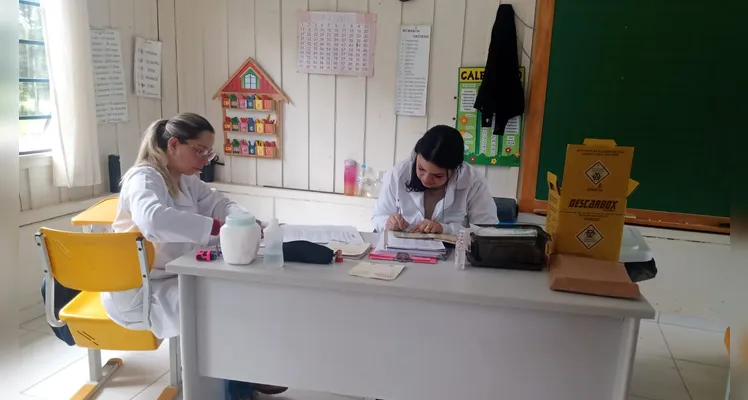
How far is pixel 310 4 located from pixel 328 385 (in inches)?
96.8

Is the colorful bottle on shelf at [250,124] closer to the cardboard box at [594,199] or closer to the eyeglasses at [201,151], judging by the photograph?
the eyeglasses at [201,151]

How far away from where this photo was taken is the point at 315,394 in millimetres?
2268

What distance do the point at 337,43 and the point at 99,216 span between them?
1737 mm

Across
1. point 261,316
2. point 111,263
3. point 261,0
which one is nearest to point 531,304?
point 261,316

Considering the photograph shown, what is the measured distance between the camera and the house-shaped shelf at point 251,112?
11.1 feet

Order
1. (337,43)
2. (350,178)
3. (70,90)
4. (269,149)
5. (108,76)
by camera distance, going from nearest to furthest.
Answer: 1. (70,90)
2. (108,76)
3. (337,43)
4. (350,178)
5. (269,149)

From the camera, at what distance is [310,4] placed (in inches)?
127

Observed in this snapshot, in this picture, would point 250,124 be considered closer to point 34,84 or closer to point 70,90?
point 70,90

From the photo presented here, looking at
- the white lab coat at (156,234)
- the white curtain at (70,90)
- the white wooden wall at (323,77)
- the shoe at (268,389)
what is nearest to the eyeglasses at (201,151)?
the white lab coat at (156,234)

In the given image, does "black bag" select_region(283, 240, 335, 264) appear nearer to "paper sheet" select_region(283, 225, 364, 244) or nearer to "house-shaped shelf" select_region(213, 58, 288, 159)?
"paper sheet" select_region(283, 225, 364, 244)

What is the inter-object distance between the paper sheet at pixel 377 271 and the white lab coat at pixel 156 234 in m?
0.61

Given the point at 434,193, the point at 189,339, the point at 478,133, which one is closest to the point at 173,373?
the point at 189,339

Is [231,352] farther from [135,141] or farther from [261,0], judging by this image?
[261,0]

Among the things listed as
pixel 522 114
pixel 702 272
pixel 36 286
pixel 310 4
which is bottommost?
pixel 36 286
